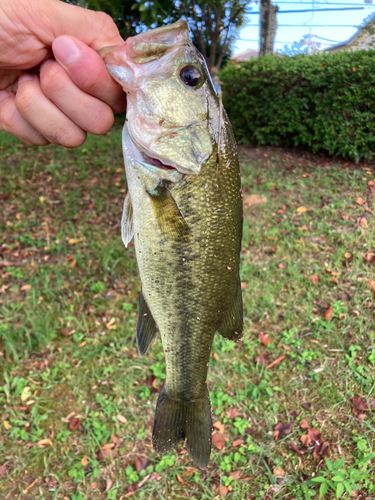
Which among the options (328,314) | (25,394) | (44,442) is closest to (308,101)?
(328,314)

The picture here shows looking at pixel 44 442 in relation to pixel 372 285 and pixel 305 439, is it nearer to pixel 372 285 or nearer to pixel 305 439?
pixel 305 439

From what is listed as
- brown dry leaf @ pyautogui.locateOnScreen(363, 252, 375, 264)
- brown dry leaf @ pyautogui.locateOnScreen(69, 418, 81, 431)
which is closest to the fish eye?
brown dry leaf @ pyautogui.locateOnScreen(69, 418, 81, 431)

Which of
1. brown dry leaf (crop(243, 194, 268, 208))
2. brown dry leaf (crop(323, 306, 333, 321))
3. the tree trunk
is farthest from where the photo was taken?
the tree trunk

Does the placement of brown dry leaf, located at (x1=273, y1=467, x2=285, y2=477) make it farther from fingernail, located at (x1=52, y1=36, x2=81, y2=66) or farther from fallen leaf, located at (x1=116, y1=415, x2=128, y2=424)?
fingernail, located at (x1=52, y1=36, x2=81, y2=66)

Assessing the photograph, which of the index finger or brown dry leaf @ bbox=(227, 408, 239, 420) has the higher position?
the index finger

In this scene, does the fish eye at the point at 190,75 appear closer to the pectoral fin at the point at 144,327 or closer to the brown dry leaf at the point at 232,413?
the pectoral fin at the point at 144,327

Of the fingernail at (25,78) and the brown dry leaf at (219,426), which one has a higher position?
the fingernail at (25,78)

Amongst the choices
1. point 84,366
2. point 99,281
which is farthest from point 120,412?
point 99,281

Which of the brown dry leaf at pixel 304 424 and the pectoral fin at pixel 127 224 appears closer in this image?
the pectoral fin at pixel 127 224

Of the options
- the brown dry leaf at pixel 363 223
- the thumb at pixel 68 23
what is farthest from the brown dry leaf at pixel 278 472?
the brown dry leaf at pixel 363 223
